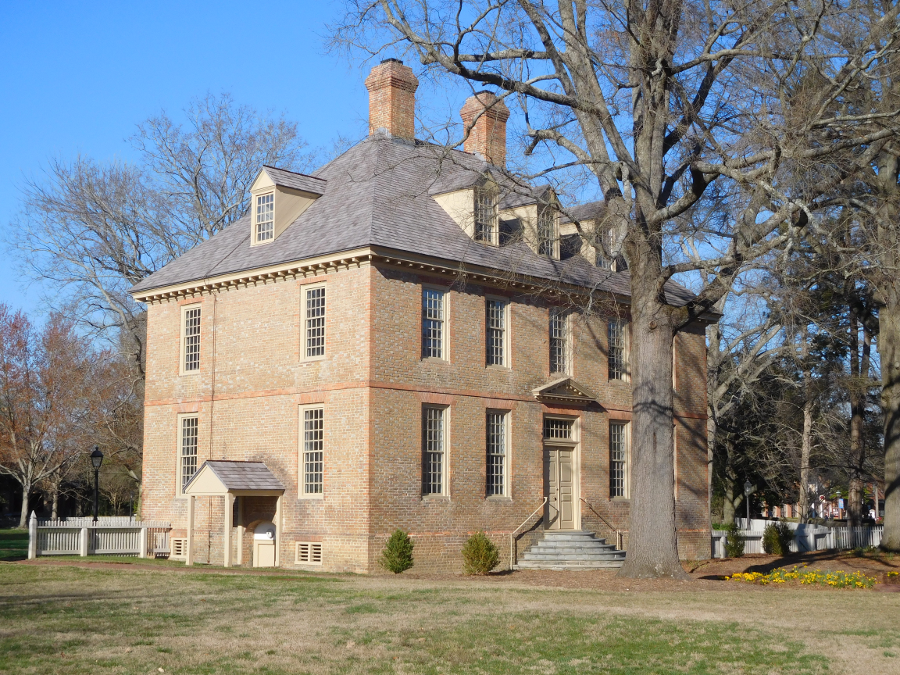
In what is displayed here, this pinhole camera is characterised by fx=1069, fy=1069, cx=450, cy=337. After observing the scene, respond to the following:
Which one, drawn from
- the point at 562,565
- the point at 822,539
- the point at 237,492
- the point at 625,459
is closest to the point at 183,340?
the point at 237,492

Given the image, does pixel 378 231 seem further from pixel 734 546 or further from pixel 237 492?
pixel 734 546

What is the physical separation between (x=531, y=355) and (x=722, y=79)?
8640mm

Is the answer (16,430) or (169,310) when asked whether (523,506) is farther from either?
(16,430)

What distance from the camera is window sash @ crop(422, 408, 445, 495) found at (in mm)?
24906

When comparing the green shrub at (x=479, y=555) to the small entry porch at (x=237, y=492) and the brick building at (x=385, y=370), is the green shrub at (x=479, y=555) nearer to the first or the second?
the brick building at (x=385, y=370)

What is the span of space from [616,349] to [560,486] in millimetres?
4540

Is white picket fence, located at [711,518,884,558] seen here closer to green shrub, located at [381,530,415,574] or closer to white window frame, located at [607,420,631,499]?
white window frame, located at [607,420,631,499]

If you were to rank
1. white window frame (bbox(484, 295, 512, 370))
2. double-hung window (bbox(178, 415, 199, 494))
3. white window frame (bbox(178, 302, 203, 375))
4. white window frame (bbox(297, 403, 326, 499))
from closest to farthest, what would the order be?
white window frame (bbox(297, 403, 326, 499)), white window frame (bbox(484, 295, 512, 370)), double-hung window (bbox(178, 415, 199, 494)), white window frame (bbox(178, 302, 203, 375))

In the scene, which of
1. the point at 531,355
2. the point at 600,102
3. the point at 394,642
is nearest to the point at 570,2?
the point at 600,102

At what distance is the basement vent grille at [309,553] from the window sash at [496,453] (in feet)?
14.9

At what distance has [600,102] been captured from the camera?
Answer: 21.8m

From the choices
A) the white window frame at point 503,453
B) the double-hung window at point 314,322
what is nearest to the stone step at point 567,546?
the white window frame at point 503,453

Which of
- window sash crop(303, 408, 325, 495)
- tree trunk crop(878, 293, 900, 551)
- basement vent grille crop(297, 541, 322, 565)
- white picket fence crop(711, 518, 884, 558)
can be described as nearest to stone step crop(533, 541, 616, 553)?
basement vent grille crop(297, 541, 322, 565)

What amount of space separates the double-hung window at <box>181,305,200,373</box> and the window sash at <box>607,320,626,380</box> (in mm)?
11323
